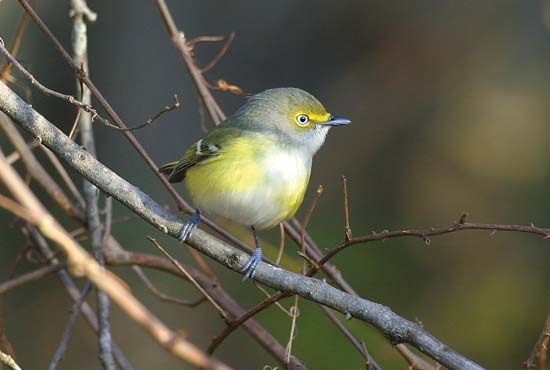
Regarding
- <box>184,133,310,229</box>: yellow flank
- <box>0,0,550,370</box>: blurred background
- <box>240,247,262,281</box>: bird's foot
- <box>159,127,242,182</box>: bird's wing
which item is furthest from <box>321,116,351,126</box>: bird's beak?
<box>0,0,550,370</box>: blurred background

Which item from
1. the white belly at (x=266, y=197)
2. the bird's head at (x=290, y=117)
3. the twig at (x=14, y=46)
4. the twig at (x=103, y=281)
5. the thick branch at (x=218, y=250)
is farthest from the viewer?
the bird's head at (x=290, y=117)

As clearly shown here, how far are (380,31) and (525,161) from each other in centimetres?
191

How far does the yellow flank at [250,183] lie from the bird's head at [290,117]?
7.6 inches

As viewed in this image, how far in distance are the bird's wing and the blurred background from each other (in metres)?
1.88

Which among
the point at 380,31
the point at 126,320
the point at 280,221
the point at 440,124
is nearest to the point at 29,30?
the point at 126,320

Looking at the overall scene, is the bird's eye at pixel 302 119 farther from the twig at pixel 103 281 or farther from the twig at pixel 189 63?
the twig at pixel 103 281

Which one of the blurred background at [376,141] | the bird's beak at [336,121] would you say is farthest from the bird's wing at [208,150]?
the blurred background at [376,141]

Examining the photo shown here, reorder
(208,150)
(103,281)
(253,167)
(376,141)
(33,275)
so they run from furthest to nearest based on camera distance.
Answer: (376,141)
(208,150)
(253,167)
(33,275)
(103,281)

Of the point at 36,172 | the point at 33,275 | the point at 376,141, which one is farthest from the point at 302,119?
the point at 376,141

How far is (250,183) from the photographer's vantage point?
332 cm

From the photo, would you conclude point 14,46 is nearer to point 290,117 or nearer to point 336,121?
point 290,117

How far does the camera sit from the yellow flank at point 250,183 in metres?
3.32

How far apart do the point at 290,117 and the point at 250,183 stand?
0.60 meters

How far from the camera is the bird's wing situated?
11.4ft
